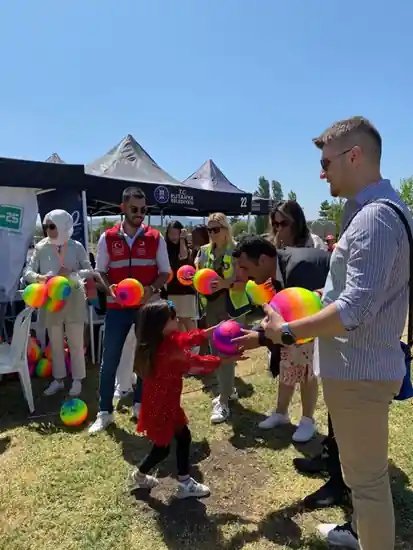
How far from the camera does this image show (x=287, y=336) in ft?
5.33

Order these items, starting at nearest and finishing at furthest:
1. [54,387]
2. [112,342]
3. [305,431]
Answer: [305,431] → [112,342] → [54,387]

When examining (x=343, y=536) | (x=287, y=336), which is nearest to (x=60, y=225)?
(x=287, y=336)

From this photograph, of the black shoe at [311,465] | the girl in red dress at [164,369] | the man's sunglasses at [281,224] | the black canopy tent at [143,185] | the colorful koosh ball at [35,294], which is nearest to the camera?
the girl in red dress at [164,369]

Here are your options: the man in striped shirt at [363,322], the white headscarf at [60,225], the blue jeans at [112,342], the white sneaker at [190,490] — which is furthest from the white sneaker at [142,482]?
the white headscarf at [60,225]

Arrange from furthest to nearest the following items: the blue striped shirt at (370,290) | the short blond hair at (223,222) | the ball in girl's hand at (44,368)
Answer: the ball in girl's hand at (44,368) < the short blond hair at (223,222) < the blue striped shirt at (370,290)

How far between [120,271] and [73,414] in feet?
4.19

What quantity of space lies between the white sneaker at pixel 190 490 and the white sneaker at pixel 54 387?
238cm

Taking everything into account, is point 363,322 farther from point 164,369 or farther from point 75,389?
point 75,389

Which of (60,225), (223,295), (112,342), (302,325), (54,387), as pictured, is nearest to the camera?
(302,325)

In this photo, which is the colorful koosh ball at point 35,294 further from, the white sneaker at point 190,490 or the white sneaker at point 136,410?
the white sneaker at point 190,490

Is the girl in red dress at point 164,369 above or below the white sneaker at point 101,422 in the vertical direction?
above

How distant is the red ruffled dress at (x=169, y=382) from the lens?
2557 millimetres

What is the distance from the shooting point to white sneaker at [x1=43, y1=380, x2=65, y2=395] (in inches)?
182

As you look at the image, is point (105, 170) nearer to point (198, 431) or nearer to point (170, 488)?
point (198, 431)
